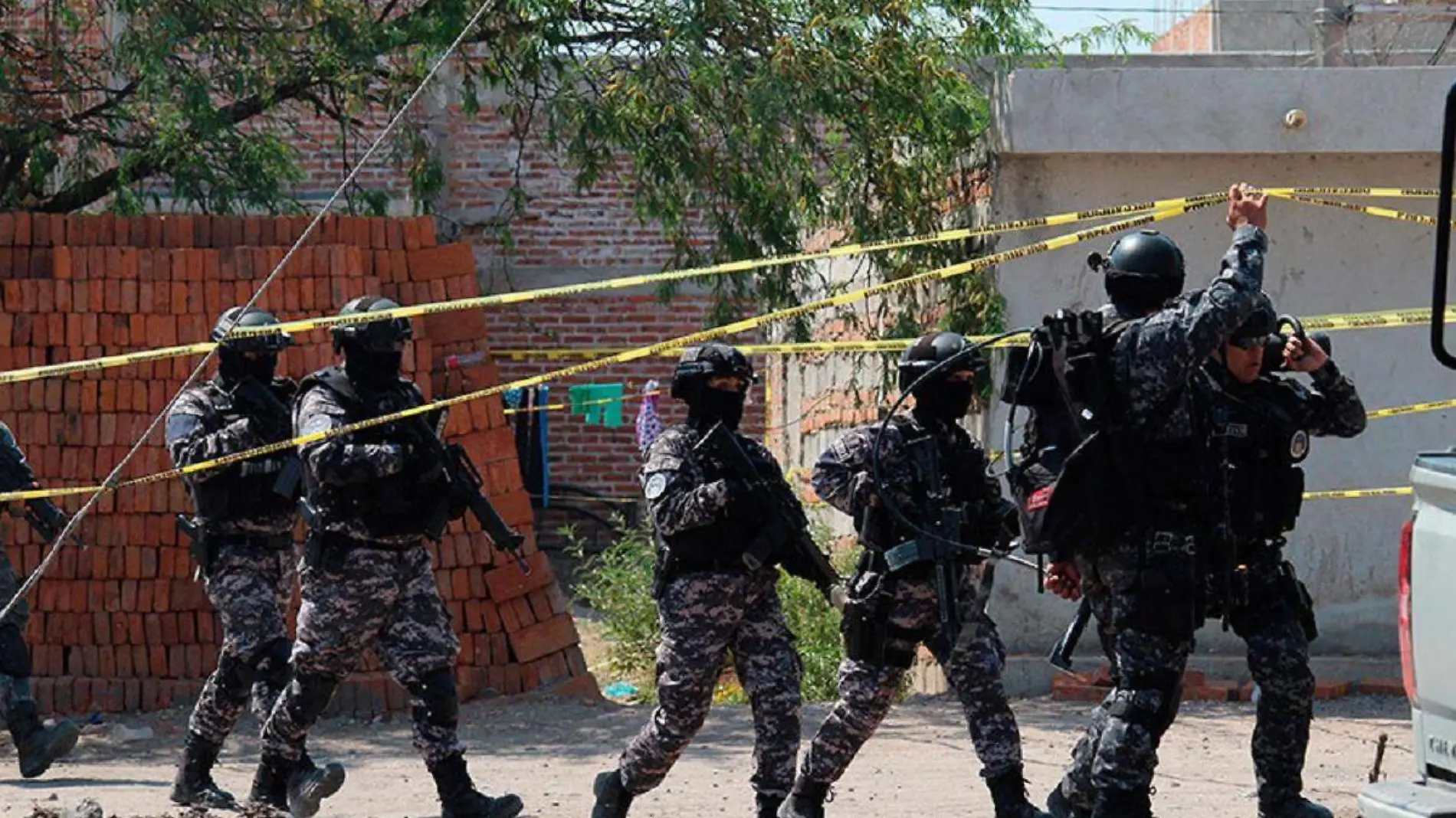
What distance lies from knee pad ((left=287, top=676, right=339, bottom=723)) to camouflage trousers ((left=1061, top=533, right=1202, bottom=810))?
2813mm

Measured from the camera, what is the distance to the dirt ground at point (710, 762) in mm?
8414

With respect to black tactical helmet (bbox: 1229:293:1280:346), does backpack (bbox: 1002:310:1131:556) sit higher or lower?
lower

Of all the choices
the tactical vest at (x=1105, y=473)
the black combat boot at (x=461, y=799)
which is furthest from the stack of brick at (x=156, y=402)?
the tactical vest at (x=1105, y=473)

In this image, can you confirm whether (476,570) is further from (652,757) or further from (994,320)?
(652,757)

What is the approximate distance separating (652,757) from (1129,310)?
2.21 meters

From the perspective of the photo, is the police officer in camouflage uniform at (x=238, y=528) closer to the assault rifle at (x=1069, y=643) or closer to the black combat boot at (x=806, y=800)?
the black combat boot at (x=806, y=800)

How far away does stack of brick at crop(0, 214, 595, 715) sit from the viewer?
35.0 ft

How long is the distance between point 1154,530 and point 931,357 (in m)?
1.33

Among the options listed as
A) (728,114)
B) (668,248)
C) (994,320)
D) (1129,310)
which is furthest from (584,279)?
(1129,310)

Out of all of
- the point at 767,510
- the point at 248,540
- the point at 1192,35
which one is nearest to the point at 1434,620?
the point at 767,510

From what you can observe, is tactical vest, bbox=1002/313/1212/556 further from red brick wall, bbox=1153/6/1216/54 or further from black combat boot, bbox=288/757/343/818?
red brick wall, bbox=1153/6/1216/54

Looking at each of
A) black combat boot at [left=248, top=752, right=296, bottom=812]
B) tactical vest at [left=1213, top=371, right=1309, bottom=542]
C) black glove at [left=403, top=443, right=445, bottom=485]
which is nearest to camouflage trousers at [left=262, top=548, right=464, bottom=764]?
black combat boot at [left=248, top=752, right=296, bottom=812]

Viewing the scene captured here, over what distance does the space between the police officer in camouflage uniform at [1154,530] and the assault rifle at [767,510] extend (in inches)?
49.2

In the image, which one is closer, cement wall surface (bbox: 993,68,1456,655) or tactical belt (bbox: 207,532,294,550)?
tactical belt (bbox: 207,532,294,550)
